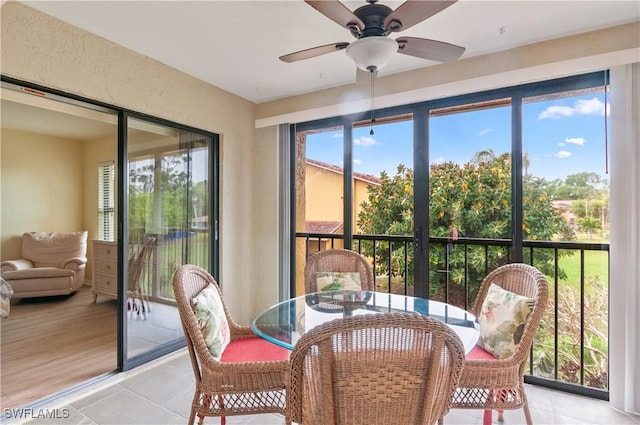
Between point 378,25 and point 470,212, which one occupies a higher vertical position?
point 378,25

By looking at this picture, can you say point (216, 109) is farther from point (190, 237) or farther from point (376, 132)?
point (376, 132)

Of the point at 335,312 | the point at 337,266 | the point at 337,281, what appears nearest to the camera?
the point at 335,312

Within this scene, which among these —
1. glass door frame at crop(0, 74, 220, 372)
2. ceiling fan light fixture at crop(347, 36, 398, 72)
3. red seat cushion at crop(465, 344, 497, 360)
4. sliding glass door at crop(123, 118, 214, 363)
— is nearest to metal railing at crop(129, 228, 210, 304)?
sliding glass door at crop(123, 118, 214, 363)

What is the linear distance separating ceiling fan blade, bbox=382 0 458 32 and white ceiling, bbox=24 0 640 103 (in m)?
0.51

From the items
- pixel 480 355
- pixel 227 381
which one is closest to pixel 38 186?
pixel 227 381

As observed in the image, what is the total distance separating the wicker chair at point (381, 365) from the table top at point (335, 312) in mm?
Result: 512

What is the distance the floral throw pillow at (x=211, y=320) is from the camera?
1.71m

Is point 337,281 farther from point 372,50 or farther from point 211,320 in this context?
point 372,50

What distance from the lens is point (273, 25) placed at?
2266 millimetres

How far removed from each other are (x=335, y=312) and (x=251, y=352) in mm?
552

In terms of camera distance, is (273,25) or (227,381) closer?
(227,381)

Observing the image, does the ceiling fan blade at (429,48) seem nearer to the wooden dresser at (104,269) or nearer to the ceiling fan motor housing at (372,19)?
the ceiling fan motor housing at (372,19)

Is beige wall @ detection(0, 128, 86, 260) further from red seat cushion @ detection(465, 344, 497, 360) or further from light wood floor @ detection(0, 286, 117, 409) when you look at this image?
red seat cushion @ detection(465, 344, 497, 360)

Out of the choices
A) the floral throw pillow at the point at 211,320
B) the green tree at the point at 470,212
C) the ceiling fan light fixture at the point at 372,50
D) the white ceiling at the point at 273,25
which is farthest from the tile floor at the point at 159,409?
the white ceiling at the point at 273,25
